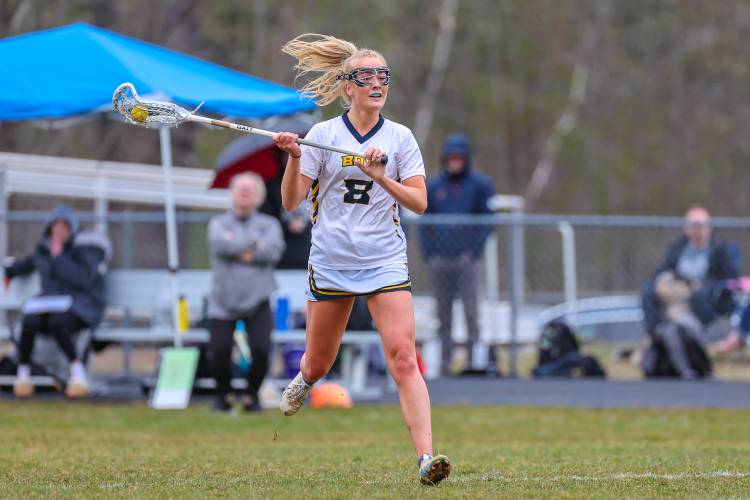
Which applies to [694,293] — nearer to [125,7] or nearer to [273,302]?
[273,302]

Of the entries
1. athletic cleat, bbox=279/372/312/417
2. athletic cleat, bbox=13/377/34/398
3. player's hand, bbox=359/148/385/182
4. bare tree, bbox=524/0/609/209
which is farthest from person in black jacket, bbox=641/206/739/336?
bare tree, bbox=524/0/609/209

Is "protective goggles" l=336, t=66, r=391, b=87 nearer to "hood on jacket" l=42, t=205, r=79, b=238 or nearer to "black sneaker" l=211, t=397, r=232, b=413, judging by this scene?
"black sneaker" l=211, t=397, r=232, b=413

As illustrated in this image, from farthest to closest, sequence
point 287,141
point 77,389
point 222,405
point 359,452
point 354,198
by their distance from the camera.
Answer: point 77,389, point 222,405, point 359,452, point 354,198, point 287,141

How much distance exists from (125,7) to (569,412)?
1819 cm

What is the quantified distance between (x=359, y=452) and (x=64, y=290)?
4759mm

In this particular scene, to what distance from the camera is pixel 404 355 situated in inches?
245

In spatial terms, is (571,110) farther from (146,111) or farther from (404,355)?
(404,355)

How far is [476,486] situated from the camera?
5980 millimetres

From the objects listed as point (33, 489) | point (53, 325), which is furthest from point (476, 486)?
point (53, 325)

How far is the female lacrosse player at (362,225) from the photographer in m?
6.23

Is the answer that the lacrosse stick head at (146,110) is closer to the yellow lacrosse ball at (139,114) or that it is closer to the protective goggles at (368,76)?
the yellow lacrosse ball at (139,114)

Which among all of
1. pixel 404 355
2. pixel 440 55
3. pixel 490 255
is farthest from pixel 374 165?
pixel 440 55

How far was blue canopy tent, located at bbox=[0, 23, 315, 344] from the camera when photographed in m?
11.1

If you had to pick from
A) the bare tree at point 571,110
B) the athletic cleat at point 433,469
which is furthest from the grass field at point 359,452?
the bare tree at point 571,110
